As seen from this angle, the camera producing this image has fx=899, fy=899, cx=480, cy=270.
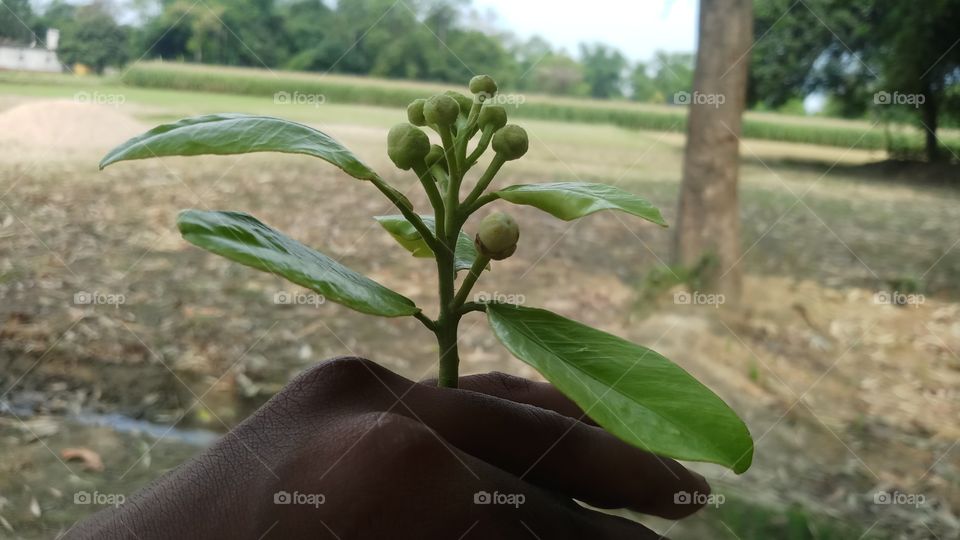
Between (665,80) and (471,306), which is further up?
(665,80)

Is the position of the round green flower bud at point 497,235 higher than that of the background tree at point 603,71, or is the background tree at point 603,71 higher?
the background tree at point 603,71

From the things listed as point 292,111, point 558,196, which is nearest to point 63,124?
point 292,111

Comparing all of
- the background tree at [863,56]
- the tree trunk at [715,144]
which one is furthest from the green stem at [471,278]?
the background tree at [863,56]

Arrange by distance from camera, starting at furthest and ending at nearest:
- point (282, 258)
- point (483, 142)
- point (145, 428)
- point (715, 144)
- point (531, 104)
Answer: point (531, 104) → point (715, 144) → point (145, 428) → point (483, 142) → point (282, 258)

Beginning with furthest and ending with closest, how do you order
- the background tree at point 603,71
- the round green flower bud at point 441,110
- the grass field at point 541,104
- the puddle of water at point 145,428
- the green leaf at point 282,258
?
the background tree at point 603,71, the grass field at point 541,104, the puddle of water at point 145,428, the round green flower bud at point 441,110, the green leaf at point 282,258

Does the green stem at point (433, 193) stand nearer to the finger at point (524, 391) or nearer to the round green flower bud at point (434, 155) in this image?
the round green flower bud at point (434, 155)

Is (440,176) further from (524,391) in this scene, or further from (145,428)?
(145,428)

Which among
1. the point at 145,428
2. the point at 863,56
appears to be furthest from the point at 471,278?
the point at 863,56
